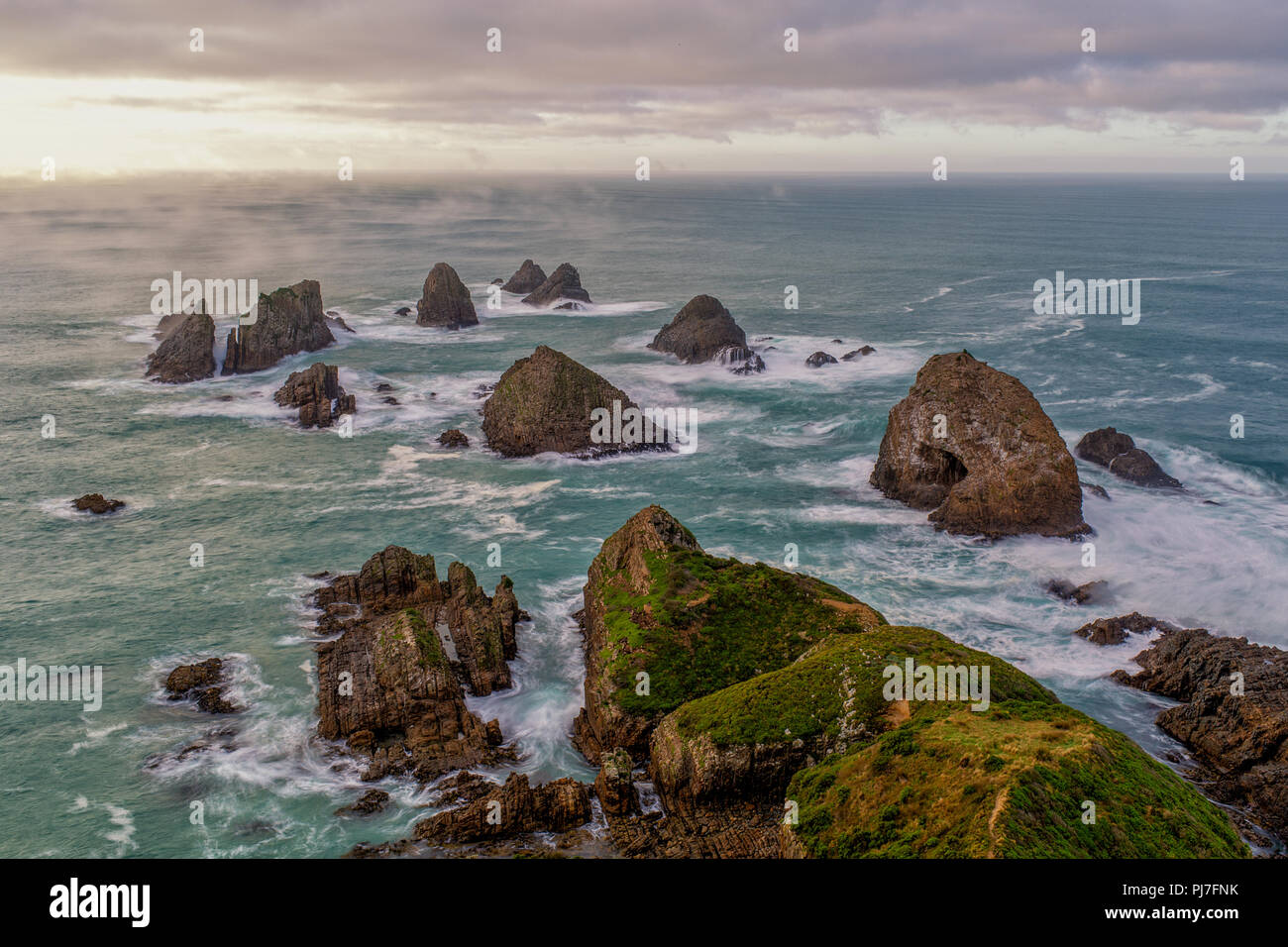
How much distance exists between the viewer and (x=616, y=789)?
110 feet

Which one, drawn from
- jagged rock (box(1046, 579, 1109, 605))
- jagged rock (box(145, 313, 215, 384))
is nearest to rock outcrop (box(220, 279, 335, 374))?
jagged rock (box(145, 313, 215, 384))

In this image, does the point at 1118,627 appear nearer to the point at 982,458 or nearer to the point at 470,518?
the point at 982,458

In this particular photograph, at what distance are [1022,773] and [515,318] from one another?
120m

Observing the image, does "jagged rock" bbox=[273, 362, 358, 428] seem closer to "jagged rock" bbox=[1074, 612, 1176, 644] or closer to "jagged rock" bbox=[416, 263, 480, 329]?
"jagged rock" bbox=[416, 263, 480, 329]

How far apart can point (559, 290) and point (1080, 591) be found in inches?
4219

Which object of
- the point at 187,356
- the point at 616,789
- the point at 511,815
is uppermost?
the point at 187,356

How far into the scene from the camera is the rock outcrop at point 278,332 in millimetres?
102500

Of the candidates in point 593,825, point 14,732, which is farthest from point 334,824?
point 14,732

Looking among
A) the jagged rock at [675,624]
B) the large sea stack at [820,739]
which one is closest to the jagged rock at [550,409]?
the jagged rock at [675,624]

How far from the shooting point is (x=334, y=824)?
34.2m

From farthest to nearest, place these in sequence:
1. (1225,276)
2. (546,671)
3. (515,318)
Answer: (1225,276), (515,318), (546,671)

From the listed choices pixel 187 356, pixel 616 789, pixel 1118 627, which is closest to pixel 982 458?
pixel 1118 627

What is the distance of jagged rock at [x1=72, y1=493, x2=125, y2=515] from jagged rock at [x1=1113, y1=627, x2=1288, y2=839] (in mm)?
65115
